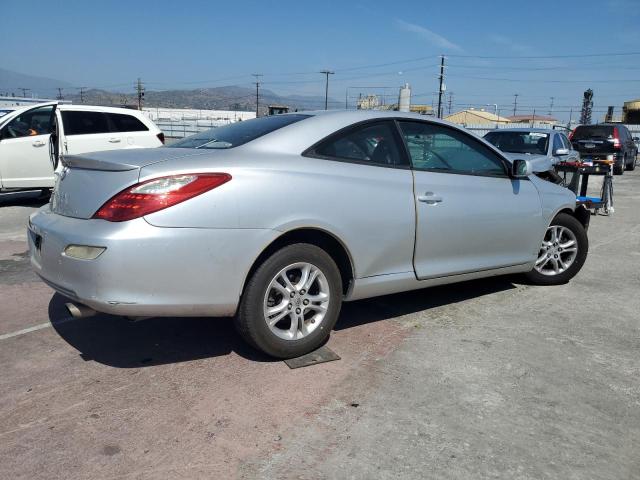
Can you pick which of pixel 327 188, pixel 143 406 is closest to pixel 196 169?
pixel 327 188

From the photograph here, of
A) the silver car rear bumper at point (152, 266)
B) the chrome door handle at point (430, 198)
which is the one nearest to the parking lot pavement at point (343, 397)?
the silver car rear bumper at point (152, 266)

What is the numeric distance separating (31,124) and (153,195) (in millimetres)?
8039

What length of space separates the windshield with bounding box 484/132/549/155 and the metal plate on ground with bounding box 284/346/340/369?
24.2 feet

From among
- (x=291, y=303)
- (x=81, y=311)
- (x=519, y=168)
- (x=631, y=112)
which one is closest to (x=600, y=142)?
(x=519, y=168)

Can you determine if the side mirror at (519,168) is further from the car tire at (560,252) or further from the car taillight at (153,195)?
the car taillight at (153,195)

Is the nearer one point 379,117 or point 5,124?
point 379,117

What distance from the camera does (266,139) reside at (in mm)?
3375

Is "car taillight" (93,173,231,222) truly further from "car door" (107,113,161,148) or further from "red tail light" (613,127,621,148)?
"red tail light" (613,127,621,148)

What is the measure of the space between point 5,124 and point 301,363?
825cm

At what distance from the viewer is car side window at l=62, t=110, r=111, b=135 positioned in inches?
366

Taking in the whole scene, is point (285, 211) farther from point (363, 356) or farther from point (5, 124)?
point (5, 124)

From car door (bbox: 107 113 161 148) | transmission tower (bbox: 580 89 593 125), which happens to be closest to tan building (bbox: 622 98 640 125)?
transmission tower (bbox: 580 89 593 125)

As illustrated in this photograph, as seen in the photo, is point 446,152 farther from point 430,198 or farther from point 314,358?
point 314,358

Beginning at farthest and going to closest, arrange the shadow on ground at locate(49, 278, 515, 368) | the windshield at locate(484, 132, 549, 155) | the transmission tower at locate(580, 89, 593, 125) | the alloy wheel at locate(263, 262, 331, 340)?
the transmission tower at locate(580, 89, 593, 125) → the windshield at locate(484, 132, 549, 155) → the shadow on ground at locate(49, 278, 515, 368) → the alloy wheel at locate(263, 262, 331, 340)
